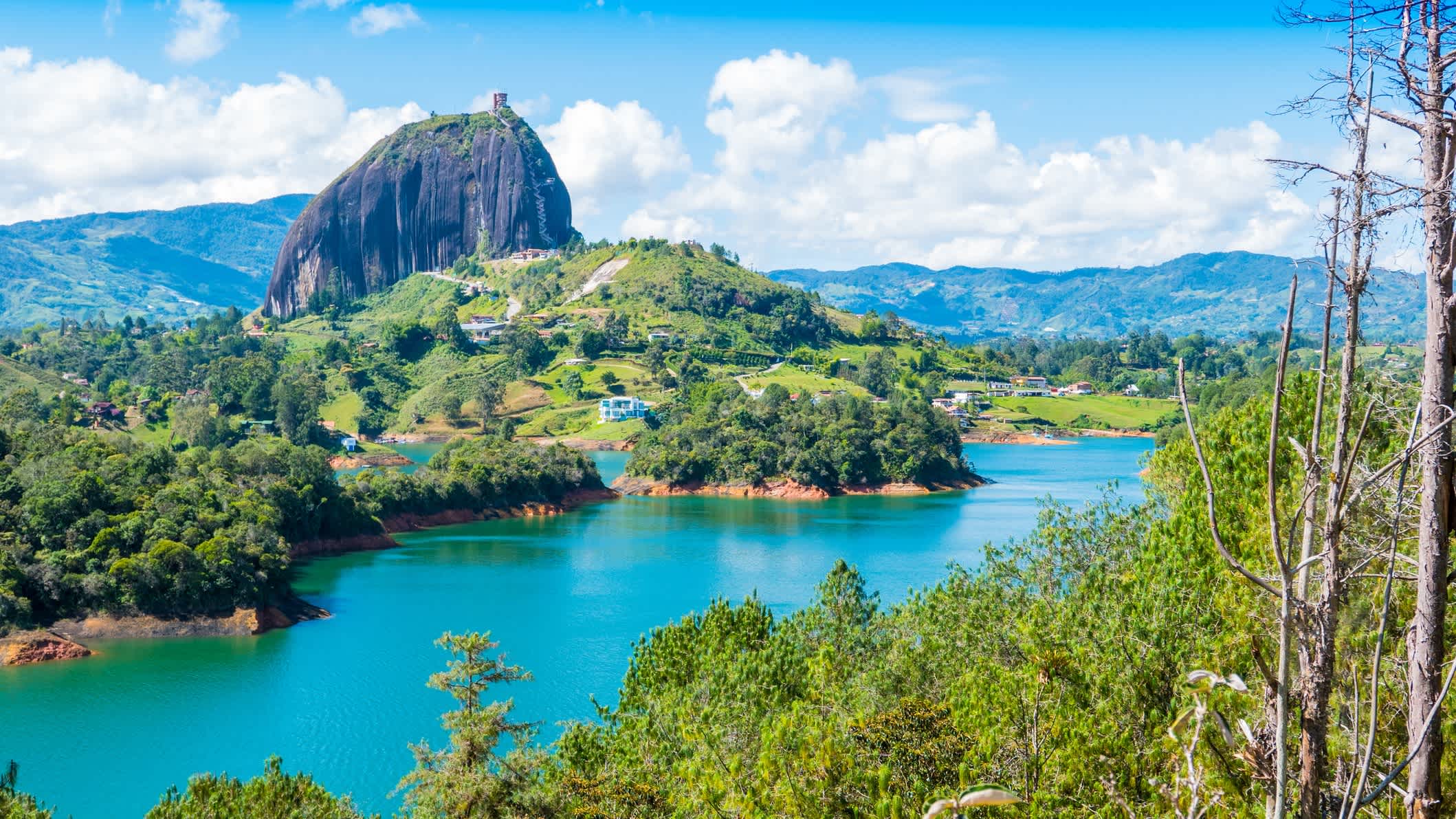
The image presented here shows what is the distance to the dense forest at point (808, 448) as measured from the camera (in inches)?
3388

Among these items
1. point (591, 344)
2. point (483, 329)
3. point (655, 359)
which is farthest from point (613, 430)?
point (483, 329)

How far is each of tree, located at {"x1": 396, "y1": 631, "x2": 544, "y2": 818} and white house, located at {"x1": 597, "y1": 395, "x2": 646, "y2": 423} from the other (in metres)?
90.5

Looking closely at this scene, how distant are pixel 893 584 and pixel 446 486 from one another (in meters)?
33.8

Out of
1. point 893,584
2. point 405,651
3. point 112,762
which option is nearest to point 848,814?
point 112,762

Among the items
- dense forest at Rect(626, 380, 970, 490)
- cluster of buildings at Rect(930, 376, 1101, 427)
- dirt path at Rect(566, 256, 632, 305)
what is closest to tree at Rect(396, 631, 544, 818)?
dense forest at Rect(626, 380, 970, 490)

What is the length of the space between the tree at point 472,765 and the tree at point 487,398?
9642 centimetres

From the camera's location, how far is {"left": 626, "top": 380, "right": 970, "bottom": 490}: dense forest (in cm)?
8606

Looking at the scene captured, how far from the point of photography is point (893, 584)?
156 ft

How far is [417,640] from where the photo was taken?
4091 centimetres

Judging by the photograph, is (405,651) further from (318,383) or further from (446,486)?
(318,383)

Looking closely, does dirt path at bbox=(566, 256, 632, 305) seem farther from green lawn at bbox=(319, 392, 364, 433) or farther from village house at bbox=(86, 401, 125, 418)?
village house at bbox=(86, 401, 125, 418)

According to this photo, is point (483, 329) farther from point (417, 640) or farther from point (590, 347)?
point (417, 640)

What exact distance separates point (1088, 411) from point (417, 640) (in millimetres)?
103948

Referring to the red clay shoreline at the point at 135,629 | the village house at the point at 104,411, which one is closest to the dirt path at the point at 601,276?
the village house at the point at 104,411
